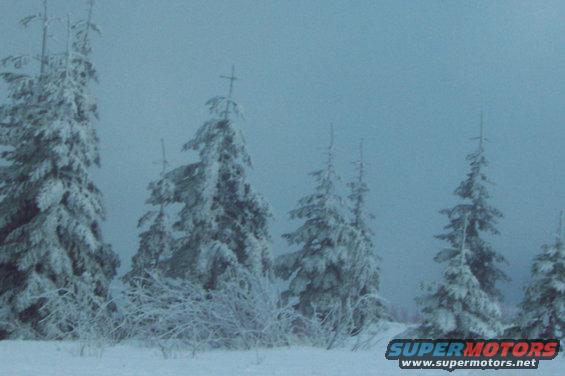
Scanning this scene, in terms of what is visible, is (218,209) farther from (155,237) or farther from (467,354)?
(467,354)

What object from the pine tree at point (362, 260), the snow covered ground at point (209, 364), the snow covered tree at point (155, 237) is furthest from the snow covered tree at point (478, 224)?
the snow covered ground at point (209, 364)

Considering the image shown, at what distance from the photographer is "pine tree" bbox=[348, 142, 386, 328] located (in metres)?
24.2

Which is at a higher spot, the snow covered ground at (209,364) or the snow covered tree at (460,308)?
the snow covered ground at (209,364)

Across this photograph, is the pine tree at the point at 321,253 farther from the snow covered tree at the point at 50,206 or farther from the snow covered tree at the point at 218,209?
the snow covered tree at the point at 50,206

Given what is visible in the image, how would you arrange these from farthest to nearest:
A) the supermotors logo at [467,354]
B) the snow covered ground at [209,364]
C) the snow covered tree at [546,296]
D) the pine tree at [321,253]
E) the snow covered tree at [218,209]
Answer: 1. the pine tree at [321,253]
2. the snow covered tree at [218,209]
3. the snow covered tree at [546,296]
4. the supermotors logo at [467,354]
5. the snow covered ground at [209,364]

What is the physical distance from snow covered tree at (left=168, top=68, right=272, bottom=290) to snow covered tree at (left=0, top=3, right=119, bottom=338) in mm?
2769

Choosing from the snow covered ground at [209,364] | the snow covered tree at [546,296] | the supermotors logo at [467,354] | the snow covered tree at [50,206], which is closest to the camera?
the snow covered ground at [209,364]

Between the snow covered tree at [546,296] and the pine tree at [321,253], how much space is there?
24.5ft

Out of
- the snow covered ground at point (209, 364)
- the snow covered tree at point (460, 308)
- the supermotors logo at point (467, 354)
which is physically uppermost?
the supermotors logo at point (467, 354)

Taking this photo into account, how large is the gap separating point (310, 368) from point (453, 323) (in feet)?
45.1

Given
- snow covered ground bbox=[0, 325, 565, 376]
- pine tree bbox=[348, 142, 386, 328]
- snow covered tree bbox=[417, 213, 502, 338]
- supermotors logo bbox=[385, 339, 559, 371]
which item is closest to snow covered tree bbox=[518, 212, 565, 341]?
snow covered tree bbox=[417, 213, 502, 338]

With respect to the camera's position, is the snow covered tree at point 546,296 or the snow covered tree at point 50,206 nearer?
the snow covered tree at point 546,296

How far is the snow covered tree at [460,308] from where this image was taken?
18438 millimetres

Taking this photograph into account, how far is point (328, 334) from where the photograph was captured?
890cm
